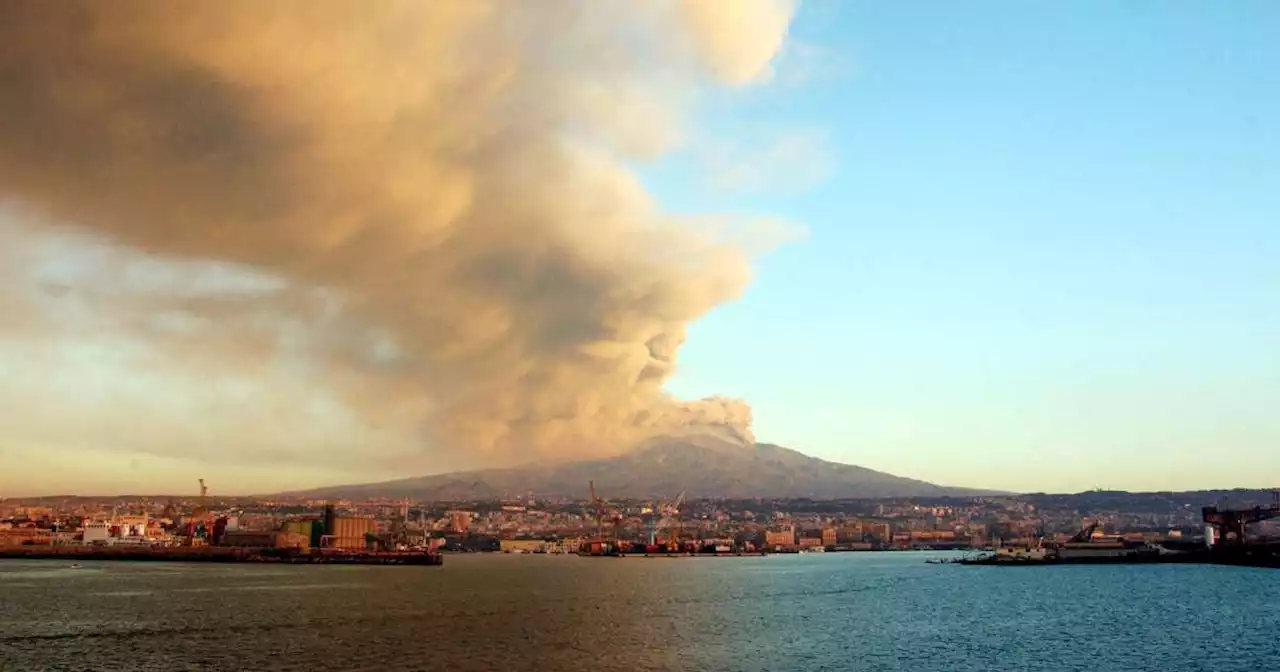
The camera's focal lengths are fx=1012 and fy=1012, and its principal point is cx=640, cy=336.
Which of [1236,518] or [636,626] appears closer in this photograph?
[636,626]

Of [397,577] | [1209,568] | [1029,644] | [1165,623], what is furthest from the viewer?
[1209,568]

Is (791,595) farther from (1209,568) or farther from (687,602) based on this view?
(1209,568)

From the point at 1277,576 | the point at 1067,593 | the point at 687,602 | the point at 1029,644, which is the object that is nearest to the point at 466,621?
the point at 687,602

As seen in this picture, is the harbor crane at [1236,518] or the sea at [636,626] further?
the harbor crane at [1236,518]

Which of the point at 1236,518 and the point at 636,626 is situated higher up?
the point at 1236,518

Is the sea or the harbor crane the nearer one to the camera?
the sea

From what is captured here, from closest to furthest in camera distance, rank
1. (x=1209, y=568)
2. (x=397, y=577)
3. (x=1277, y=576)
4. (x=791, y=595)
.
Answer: (x=791, y=595) → (x=1277, y=576) → (x=397, y=577) → (x=1209, y=568)

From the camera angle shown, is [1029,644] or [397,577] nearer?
[1029,644]
